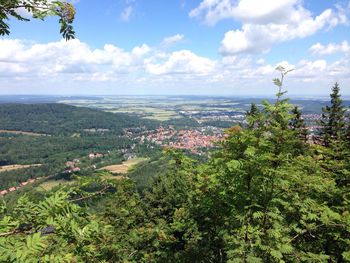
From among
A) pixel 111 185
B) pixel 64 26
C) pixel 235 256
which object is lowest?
pixel 235 256

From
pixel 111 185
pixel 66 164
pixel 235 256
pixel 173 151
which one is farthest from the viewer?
pixel 66 164

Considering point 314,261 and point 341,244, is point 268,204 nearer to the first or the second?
point 314,261

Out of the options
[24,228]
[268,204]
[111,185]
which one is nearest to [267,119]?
[268,204]

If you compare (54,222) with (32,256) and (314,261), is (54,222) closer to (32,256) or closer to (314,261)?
(32,256)

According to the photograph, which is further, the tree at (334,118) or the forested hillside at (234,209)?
the tree at (334,118)

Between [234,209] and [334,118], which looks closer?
[234,209]

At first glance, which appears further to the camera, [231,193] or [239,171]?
[231,193]

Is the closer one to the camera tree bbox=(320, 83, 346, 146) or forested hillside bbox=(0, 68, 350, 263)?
forested hillside bbox=(0, 68, 350, 263)

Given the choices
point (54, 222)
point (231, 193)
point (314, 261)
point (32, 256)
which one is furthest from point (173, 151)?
point (32, 256)

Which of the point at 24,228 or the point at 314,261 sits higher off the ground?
the point at 24,228

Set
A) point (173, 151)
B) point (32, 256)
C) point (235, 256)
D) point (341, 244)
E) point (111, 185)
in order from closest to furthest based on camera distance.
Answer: point (32, 256) < point (111, 185) < point (235, 256) < point (341, 244) < point (173, 151)
